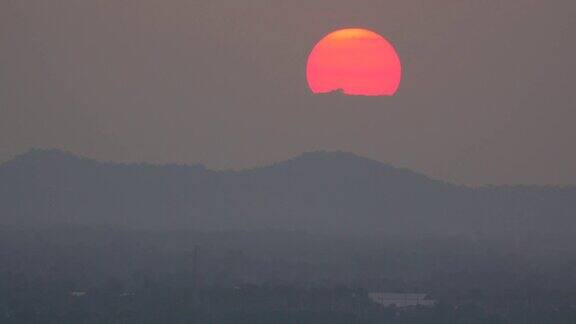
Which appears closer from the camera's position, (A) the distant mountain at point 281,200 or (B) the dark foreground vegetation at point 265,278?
(B) the dark foreground vegetation at point 265,278

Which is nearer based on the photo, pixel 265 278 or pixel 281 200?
pixel 265 278

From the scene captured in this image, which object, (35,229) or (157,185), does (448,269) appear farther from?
(157,185)

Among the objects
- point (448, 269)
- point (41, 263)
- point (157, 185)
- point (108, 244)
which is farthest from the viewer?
point (157, 185)

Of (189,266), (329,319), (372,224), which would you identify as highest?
(372,224)

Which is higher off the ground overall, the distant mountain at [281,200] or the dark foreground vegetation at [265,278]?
Result: the distant mountain at [281,200]

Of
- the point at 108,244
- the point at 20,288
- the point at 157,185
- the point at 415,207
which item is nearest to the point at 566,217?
the point at 415,207

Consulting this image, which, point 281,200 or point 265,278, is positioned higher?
point 281,200
